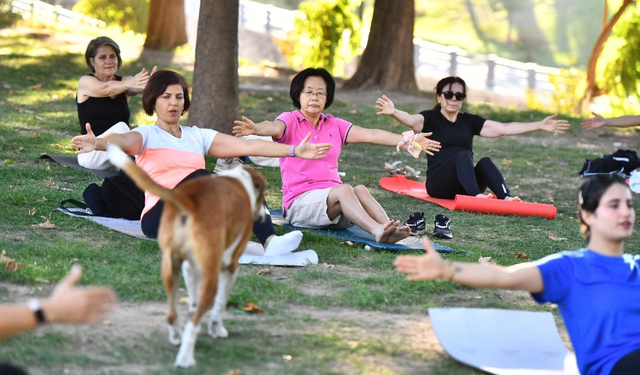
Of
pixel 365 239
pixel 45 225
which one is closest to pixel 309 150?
pixel 365 239

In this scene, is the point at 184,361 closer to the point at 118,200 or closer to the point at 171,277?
the point at 171,277

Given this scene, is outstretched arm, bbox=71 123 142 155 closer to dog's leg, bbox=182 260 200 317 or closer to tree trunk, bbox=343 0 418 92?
dog's leg, bbox=182 260 200 317

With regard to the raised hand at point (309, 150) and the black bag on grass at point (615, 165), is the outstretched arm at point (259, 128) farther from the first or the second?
the black bag on grass at point (615, 165)

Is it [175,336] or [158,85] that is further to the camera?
[158,85]

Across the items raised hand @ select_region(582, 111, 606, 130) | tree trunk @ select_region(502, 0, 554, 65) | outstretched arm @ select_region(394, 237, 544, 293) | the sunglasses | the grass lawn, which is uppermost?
tree trunk @ select_region(502, 0, 554, 65)

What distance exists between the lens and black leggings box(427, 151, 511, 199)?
8531mm

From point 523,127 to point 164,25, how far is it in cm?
1386

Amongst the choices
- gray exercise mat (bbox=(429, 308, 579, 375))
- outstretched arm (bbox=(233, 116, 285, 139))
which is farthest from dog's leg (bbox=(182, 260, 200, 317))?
outstretched arm (bbox=(233, 116, 285, 139))

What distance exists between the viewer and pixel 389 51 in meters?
16.5

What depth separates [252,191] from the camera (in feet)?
13.9

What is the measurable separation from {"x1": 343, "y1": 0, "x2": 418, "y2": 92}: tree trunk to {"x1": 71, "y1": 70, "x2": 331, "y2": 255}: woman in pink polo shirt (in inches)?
436

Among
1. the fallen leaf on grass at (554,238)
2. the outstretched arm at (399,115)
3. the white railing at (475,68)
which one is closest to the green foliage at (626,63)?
the white railing at (475,68)

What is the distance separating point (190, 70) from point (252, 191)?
1322 cm

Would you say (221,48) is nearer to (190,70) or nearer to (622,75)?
(190,70)
